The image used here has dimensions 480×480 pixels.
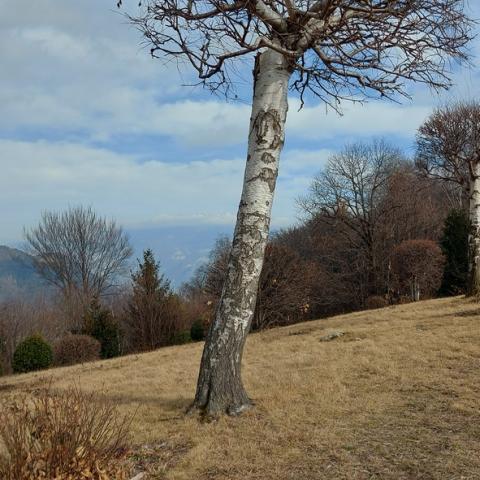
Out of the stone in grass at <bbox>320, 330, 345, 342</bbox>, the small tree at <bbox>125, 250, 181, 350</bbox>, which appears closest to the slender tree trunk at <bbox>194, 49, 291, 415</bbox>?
the stone in grass at <bbox>320, 330, 345, 342</bbox>

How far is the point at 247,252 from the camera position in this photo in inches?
211

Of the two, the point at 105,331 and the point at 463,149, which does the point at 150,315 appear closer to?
the point at 105,331

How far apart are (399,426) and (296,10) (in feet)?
13.5

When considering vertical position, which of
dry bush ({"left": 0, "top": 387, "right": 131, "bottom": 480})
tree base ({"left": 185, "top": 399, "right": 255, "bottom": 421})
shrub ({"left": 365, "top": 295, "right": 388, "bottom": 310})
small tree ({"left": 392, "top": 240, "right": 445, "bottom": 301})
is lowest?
tree base ({"left": 185, "top": 399, "right": 255, "bottom": 421})

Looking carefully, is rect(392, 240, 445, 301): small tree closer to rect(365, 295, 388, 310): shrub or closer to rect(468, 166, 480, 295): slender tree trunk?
rect(365, 295, 388, 310): shrub

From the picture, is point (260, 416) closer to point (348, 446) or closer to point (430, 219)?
point (348, 446)

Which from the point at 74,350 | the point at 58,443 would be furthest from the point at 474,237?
the point at 74,350

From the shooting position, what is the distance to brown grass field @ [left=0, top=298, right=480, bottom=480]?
3.92 meters

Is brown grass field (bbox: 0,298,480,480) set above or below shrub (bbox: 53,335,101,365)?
above

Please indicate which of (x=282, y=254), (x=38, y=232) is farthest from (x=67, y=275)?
(x=282, y=254)

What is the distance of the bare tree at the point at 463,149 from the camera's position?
42.5 feet

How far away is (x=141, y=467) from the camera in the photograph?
4.22 metres

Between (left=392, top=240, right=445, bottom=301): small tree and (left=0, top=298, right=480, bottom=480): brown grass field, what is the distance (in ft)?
43.7

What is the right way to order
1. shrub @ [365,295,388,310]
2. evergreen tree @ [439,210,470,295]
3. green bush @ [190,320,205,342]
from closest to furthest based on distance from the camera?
evergreen tree @ [439,210,470,295]
green bush @ [190,320,205,342]
shrub @ [365,295,388,310]
